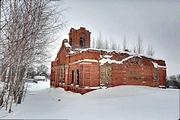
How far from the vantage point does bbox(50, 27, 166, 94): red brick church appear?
24453 millimetres

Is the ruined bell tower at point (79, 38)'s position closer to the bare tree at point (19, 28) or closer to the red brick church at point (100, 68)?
the red brick church at point (100, 68)

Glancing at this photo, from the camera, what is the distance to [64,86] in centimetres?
2995

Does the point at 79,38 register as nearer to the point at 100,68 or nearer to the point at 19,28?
the point at 100,68

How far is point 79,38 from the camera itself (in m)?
30.9

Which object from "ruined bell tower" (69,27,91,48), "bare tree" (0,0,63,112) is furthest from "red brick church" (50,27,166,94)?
"bare tree" (0,0,63,112)

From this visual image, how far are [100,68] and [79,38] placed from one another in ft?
24.1

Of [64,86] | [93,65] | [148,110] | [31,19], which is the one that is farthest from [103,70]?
[31,19]

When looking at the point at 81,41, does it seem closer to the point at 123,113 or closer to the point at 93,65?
the point at 93,65

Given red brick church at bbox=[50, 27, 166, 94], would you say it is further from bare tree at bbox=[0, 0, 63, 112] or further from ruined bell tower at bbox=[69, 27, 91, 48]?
bare tree at bbox=[0, 0, 63, 112]

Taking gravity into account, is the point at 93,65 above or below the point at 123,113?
above

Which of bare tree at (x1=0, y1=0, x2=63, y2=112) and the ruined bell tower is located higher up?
the ruined bell tower

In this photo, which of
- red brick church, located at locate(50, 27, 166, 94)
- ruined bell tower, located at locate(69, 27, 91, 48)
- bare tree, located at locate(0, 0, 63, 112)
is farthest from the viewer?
ruined bell tower, located at locate(69, 27, 91, 48)

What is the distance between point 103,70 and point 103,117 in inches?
527

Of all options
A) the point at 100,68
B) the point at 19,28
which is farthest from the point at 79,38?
the point at 19,28
